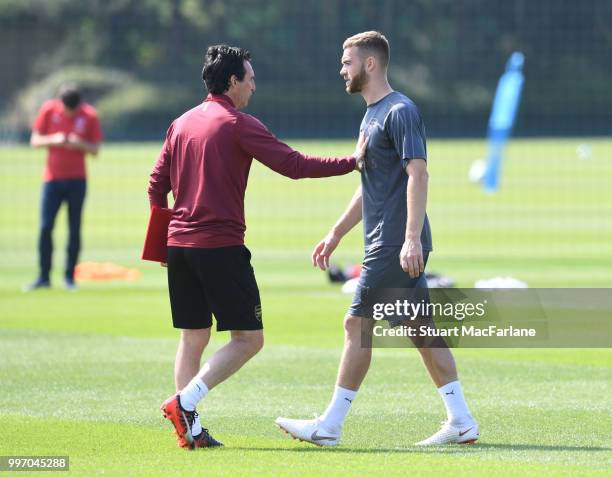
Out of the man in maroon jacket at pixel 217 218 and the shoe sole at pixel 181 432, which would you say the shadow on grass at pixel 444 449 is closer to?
the shoe sole at pixel 181 432

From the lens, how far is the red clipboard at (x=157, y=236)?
8.14 metres

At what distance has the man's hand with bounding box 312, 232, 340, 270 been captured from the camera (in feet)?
27.1

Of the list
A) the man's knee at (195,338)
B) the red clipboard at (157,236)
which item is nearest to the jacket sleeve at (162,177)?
the red clipboard at (157,236)

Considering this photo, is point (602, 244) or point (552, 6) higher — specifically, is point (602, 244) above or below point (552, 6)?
below

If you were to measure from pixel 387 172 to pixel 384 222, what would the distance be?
27cm

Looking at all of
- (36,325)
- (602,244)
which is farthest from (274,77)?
(36,325)

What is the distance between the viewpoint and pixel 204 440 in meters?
7.83

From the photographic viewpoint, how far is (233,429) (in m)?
8.57

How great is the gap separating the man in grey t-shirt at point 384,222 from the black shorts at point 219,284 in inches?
21.7

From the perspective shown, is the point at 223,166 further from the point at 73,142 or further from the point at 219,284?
the point at 73,142

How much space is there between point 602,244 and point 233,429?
1754 centimetres

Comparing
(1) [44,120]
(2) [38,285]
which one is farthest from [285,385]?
(1) [44,120]

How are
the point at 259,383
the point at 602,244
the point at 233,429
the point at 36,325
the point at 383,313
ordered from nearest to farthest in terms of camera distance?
the point at 383,313 → the point at 233,429 → the point at 259,383 → the point at 36,325 → the point at 602,244

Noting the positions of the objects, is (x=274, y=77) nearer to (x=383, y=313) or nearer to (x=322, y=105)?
(x=322, y=105)
